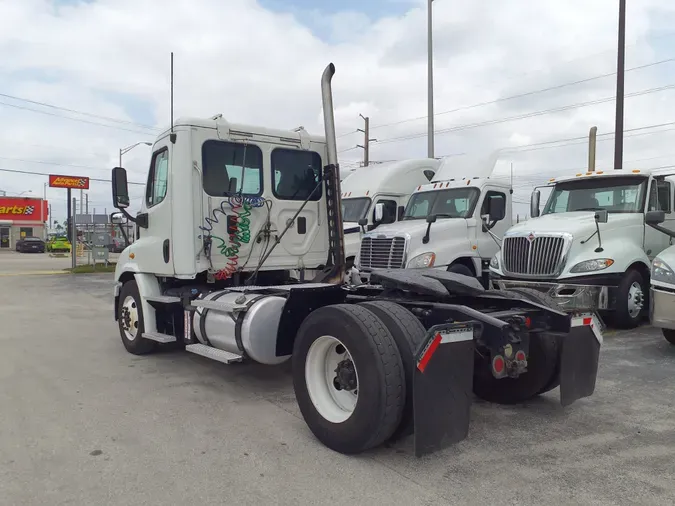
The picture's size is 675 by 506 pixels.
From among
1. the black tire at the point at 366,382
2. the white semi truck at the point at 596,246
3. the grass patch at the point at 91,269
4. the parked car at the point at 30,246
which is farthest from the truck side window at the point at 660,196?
the parked car at the point at 30,246

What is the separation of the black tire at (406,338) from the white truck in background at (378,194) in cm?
787

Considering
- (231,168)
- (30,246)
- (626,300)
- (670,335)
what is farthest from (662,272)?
(30,246)

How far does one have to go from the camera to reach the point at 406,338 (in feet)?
12.1

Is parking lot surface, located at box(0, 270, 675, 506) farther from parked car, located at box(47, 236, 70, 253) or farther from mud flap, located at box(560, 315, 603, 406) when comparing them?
parked car, located at box(47, 236, 70, 253)

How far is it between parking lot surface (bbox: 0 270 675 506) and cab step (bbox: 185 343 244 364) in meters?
0.40

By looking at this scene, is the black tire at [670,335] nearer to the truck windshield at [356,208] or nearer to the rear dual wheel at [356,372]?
the rear dual wheel at [356,372]

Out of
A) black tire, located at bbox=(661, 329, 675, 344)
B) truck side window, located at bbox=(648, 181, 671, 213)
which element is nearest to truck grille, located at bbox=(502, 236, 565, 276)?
black tire, located at bbox=(661, 329, 675, 344)

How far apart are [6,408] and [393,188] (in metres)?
9.28

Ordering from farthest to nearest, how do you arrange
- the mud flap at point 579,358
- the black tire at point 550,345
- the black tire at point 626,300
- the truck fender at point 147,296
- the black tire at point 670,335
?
1. the black tire at point 626,300
2. the black tire at point 670,335
3. the truck fender at point 147,296
4. the black tire at point 550,345
5. the mud flap at point 579,358

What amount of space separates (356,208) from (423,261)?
10.6ft

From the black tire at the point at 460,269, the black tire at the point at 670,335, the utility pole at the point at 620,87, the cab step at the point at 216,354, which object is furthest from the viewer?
the utility pole at the point at 620,87

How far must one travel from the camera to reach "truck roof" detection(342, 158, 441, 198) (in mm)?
12633

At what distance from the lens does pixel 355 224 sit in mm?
12500

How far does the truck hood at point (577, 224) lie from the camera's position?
28.7ft
